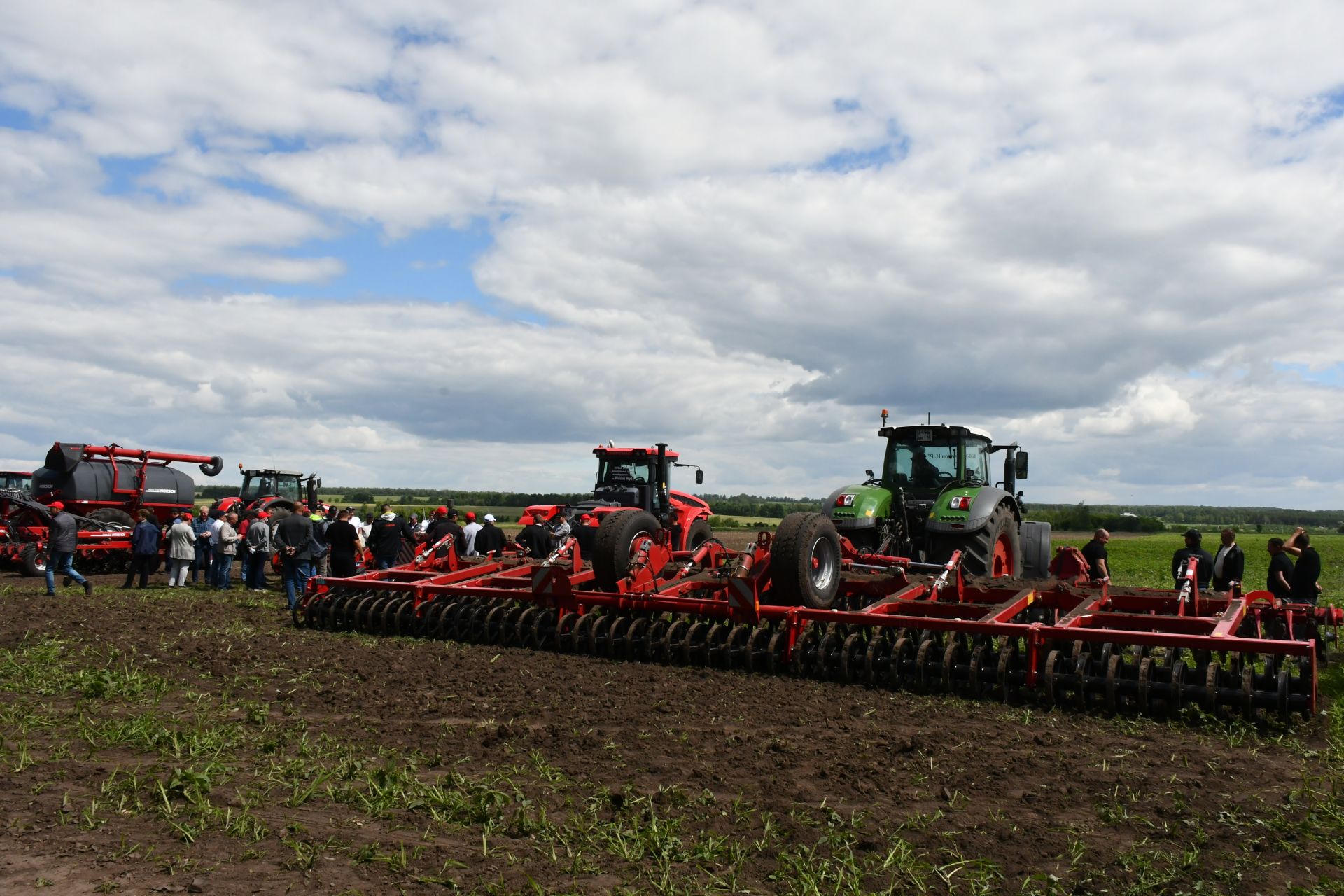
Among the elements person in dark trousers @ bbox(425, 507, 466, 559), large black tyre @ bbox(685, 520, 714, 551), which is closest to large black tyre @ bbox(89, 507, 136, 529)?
person in dark trousers @ bbox(425, 507, 466, 559)

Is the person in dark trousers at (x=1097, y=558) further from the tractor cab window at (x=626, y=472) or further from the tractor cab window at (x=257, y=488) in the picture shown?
the tractor cab window at (x=257, y=488)

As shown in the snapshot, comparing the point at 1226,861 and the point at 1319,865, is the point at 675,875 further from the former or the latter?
the point at 1319,865

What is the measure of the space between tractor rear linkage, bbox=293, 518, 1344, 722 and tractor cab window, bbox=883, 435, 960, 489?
5.00 feet

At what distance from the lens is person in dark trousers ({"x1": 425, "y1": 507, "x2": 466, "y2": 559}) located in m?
14.4

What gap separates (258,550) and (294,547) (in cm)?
256

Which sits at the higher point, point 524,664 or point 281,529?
point 281,529

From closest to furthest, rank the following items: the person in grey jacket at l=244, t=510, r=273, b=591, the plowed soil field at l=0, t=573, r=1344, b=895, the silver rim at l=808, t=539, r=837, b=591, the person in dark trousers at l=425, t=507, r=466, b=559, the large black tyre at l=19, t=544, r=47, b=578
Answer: the plowed soil field at l=0, t=573, r=1344, b=895, the silver rim at l=808, t=539, r=837, b=591, the person in dark trousers at l=425, t=507, r=466, b=559, the person in grey jacket at l=244, t=510, r=273, b=591, the large black tyre at l=19, t=544, r=47, b=578

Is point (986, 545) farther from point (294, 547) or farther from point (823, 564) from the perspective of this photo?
point (294, 547)

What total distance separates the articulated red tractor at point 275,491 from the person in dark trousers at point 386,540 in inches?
186

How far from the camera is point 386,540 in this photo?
14898 mm

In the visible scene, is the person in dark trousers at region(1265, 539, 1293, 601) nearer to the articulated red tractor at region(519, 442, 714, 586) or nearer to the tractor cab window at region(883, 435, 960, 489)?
the tractor cab window at region(883, 435, 960, 489)

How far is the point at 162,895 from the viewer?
359cm

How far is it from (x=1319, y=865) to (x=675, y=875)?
8.79 ft

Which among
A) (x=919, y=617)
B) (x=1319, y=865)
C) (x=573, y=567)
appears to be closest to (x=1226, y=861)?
(x=1319, y=865)
